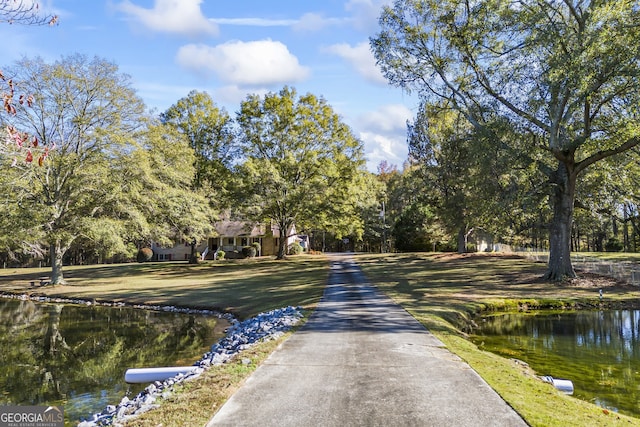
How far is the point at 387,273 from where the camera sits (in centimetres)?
3212

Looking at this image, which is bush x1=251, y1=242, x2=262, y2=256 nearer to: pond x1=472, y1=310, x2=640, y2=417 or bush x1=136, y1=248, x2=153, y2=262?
bush x1=136, y1=248, x2=153, y2=262

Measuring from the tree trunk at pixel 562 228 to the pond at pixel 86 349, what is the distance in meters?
18.3

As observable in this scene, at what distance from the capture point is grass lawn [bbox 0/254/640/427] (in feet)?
22.3

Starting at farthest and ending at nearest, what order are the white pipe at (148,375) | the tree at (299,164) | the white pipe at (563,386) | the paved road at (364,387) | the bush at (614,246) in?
the bush at (614,246) < the tree at (299,164) < the white pipe at (148,375) < the white pipe at (563,386) < the paved road at (364,387)

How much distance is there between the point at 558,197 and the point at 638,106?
7051 mm

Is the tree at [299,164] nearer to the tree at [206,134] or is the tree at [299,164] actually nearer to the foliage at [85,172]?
the tree at [206,134]

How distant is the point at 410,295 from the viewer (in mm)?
20797

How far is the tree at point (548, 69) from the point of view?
66.8 feet

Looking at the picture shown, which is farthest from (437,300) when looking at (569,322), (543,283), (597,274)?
(597,274)

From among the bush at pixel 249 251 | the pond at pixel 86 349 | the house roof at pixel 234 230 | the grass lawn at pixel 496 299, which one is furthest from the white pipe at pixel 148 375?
the bush at pixel 249 251

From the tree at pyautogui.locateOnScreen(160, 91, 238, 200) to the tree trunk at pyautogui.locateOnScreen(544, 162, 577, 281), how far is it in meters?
29.0

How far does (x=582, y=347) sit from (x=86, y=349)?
48.6ft

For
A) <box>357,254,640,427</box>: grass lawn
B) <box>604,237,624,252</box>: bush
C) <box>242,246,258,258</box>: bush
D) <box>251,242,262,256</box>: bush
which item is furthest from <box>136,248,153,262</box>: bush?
<box>604,237,624,252</box>: bush

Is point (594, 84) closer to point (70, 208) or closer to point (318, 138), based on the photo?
point (318, 138)
